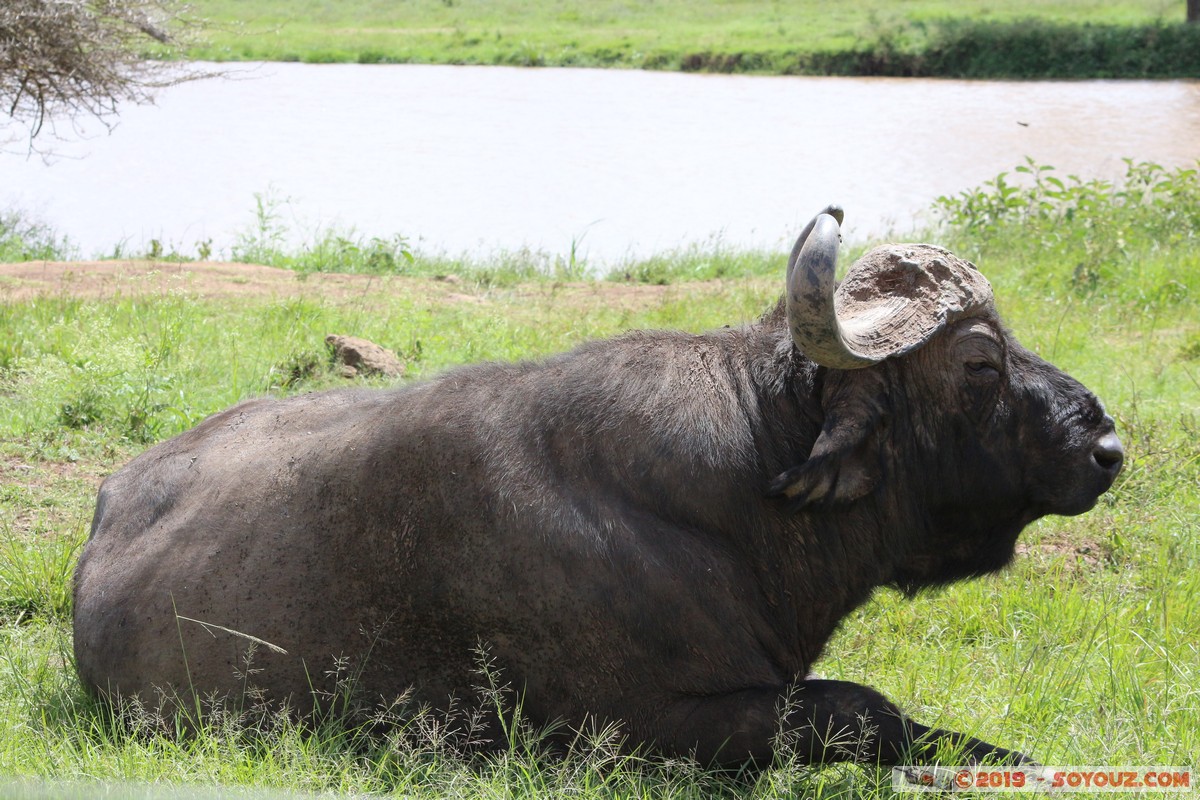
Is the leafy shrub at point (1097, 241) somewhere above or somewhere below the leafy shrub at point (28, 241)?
above

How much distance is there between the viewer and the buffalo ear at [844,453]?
11.7 ft

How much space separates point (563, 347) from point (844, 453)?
4.83 metres

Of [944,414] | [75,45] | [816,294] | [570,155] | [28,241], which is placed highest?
[75,45]

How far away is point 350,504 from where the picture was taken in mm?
3914

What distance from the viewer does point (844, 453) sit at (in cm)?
360

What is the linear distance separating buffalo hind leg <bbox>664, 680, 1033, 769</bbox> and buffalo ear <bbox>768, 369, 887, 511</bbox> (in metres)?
0.54

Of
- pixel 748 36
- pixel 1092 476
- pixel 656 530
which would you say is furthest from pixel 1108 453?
pixel 748 36

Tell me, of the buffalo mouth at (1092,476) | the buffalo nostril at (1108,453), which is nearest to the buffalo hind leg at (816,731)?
the buffalo mouth at (1092,476)

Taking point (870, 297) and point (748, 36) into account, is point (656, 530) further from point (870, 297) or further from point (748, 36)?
point (748, 36)

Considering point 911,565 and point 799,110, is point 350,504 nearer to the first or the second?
point 911,565

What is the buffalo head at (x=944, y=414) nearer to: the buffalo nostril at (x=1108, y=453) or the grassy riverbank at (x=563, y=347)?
the buffalo nostril at (x=1108, y=453)

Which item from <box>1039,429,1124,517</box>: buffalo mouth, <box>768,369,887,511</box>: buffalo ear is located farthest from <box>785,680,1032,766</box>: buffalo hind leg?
<box>1039,429,1124,517</box>: buffalo mouth

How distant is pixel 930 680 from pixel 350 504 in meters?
2.12

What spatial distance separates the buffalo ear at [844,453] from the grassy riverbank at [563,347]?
79 centimetres
